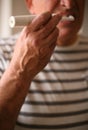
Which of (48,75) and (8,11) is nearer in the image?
(48,75)

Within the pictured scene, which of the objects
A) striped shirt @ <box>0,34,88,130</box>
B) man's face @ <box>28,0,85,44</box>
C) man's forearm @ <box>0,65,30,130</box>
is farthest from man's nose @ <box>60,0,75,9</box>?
man's forearm @ <box>0,65,30,130</box>

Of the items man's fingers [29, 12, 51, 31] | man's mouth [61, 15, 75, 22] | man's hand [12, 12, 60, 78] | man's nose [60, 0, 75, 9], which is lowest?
man's hand [12, 12, 60, 78]

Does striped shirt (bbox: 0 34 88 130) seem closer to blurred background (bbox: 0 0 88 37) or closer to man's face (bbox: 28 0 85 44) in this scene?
Result: man's face (bbox: 28 0 85 44)

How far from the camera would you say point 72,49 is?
1.03 metres

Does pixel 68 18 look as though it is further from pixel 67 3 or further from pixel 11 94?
pixel 11 94

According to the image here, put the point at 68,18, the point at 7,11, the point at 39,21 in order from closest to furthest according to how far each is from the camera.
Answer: the point at 39,21 < the point at 68,18 < the point at 7,11

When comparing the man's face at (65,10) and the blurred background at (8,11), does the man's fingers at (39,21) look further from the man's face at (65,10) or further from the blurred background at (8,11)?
the blurred background at (8,11)

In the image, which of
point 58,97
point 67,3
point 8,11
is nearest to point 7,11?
point 8,11

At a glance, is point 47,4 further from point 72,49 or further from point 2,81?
point 2,81

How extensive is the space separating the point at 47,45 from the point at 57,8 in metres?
0.23

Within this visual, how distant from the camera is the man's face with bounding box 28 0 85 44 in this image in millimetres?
944

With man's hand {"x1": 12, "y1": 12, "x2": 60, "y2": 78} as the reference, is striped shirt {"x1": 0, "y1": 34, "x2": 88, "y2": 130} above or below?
below

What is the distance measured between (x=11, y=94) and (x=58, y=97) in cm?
20

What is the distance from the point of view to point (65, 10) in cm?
94
